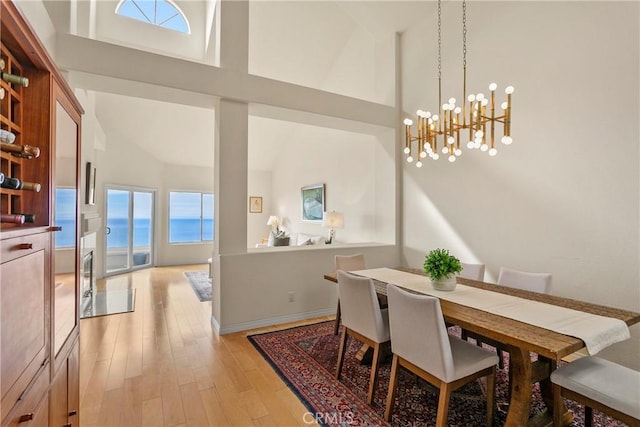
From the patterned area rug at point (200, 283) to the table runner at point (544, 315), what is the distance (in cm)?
337

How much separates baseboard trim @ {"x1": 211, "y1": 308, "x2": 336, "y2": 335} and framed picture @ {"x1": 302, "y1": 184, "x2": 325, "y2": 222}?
8.84ft

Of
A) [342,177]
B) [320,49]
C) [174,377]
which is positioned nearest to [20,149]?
[174,377]

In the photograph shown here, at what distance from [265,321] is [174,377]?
1251mm

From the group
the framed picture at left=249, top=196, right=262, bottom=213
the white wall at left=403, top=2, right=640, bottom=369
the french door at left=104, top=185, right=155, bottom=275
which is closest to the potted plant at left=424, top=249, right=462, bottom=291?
the white wall at left=403, top=2, right=640, bottom=369

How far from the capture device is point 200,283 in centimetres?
563

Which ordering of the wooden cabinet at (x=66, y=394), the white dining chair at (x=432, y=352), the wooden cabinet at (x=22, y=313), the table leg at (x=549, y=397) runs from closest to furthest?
the wooden cabinet at (x=22, y=313)
the wooden cabinet at (x=66, y=394)
the white dining chair at (x=432, y=352)
the table leg at (x=549, y=397)

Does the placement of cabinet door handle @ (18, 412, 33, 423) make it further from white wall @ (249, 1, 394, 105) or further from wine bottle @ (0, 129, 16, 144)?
white wall @ (249, 1, 394, 105)

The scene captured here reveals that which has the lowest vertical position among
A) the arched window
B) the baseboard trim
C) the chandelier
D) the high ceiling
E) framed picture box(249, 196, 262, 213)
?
the baseboard trim

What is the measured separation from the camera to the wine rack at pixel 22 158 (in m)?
1.05

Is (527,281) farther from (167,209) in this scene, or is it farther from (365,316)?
(167,209)

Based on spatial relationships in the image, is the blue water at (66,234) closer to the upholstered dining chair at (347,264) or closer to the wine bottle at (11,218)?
the wine bottle at (11,218)

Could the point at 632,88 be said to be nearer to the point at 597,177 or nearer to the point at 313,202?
the point at 597,177

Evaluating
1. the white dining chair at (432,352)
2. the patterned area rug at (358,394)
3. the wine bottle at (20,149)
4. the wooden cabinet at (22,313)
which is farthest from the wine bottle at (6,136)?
the patterned area rug at (358,394)

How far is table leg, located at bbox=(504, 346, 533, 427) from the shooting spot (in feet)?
5.45
